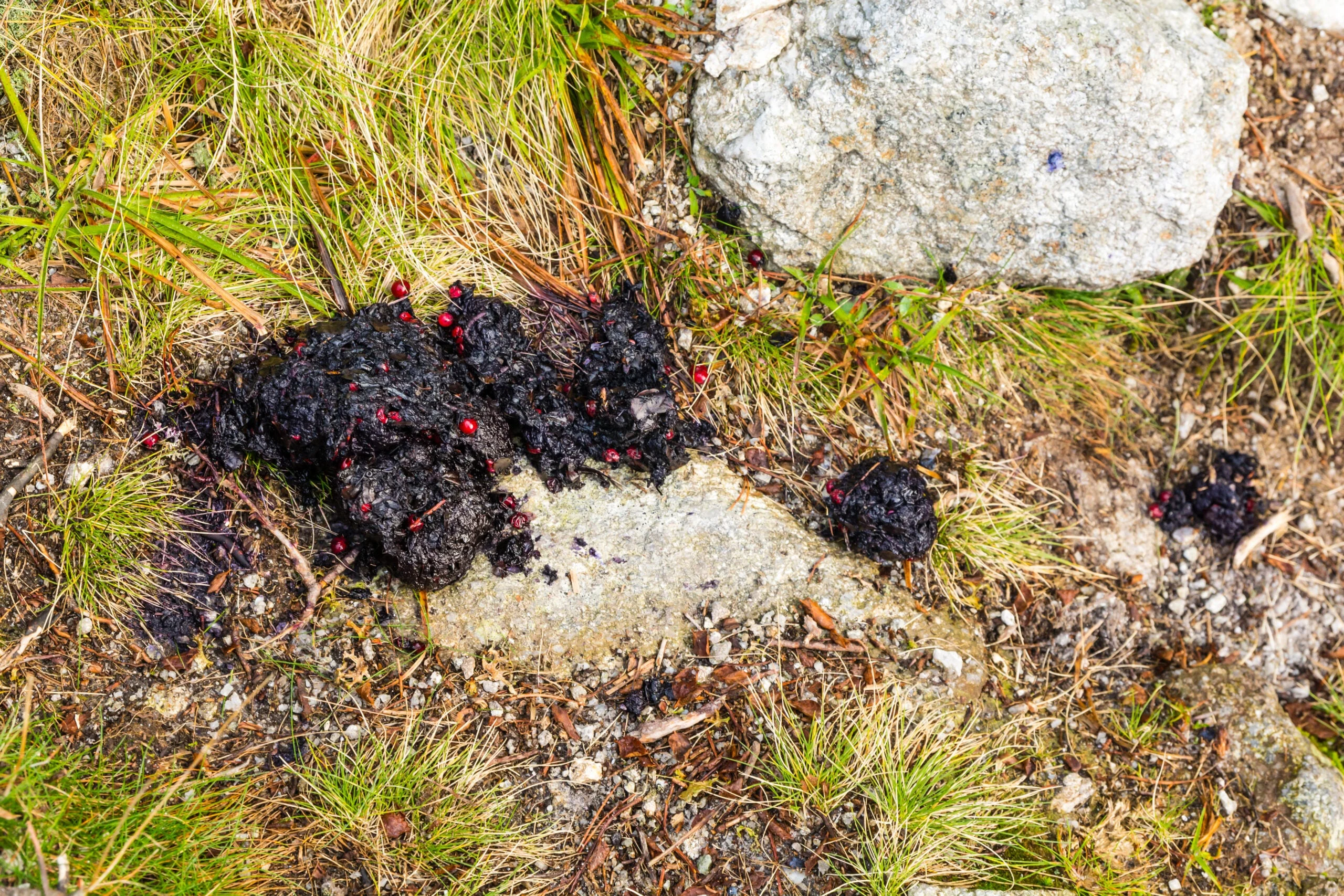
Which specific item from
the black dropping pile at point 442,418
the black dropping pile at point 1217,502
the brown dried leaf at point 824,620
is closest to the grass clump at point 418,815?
the black dropping pile at point 442,418

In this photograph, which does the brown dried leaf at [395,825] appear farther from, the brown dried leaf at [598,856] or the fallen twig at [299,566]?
the fallen twig at [299,566]

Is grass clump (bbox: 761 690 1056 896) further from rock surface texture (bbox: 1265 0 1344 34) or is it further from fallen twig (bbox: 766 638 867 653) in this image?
rock surface texture (bbox: 1265 0 1344 34)

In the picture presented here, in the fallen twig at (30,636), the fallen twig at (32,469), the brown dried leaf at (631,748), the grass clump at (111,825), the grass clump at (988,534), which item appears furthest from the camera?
the grass clump at (988,534)

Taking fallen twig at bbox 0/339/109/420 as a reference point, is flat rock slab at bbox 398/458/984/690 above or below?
below

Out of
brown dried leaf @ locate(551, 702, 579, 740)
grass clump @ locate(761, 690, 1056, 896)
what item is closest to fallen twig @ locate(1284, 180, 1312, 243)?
grass clump @ locate(761, 690, 1056, 896)

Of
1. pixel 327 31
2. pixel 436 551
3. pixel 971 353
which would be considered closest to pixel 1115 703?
pixel 971 353

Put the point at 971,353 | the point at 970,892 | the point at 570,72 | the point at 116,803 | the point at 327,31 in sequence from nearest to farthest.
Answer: the point at 116,803, the point at 970,892, the point at 327,31, the point at 570,72, the point at 971,353

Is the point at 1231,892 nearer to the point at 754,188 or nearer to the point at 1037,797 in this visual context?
the point at 1037,797
